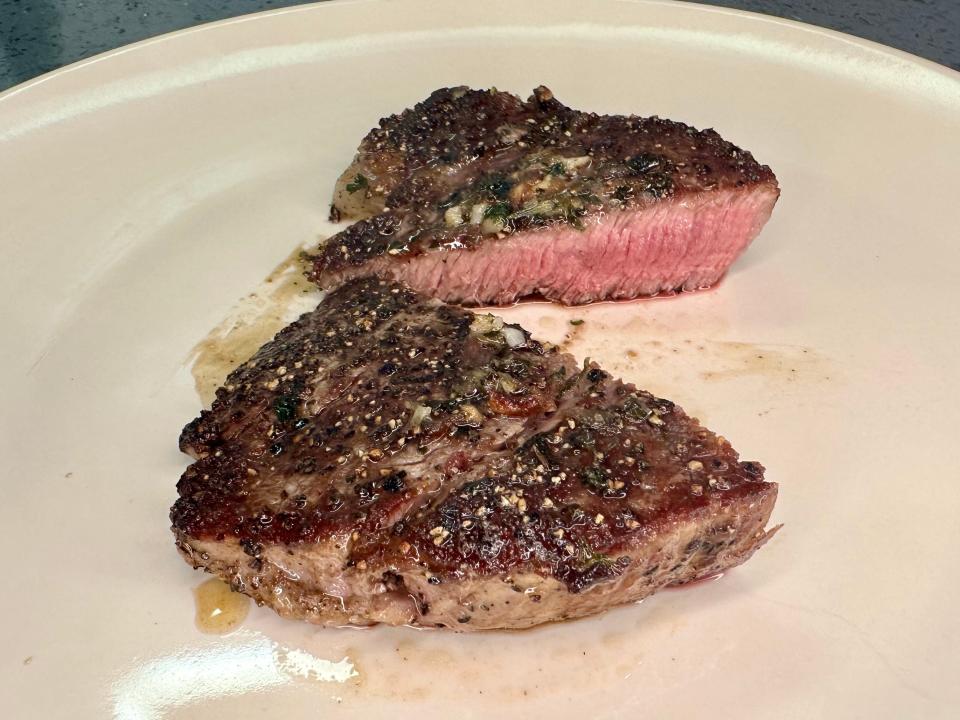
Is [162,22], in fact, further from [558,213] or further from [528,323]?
[528,323]

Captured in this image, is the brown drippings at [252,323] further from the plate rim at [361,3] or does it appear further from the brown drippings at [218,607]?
the plate rim at [361,3]

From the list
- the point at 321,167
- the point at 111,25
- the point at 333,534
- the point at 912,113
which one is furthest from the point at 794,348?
the point at 111,25

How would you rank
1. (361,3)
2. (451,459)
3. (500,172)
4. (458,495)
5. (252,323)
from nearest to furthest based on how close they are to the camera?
1. (458,495)
2. (451,459)
3. (252,323)
4. (500,172)
5. (361,3)

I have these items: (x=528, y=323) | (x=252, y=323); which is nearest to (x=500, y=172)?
(x=528, y=323)

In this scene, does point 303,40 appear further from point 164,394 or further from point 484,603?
point 484,603

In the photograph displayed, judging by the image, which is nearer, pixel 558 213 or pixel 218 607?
pixel 218 607
